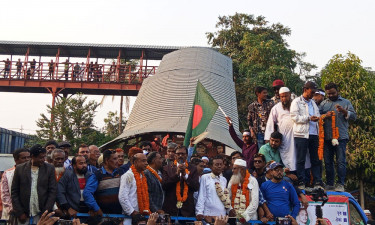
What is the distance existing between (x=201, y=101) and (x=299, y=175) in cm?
295

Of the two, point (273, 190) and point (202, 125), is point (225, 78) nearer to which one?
point (202, 125)

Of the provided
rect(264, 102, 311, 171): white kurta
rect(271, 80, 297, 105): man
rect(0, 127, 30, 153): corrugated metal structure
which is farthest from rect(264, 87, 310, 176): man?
rect(0, 127, 30, 153): corrugated metal structure

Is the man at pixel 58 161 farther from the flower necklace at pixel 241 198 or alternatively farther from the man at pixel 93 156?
the flower necklace at pixel 241 198

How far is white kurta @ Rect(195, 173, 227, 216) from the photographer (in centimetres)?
622

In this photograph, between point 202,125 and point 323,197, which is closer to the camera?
point 323,197

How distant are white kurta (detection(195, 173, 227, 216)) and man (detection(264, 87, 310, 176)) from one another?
1613 mm

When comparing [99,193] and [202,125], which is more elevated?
[202,125]

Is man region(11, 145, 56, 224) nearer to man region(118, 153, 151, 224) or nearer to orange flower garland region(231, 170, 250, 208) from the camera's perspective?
man region(118, 153, 151, 224)

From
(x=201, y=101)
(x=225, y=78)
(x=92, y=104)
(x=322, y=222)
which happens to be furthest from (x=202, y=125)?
(x=92, y=104)

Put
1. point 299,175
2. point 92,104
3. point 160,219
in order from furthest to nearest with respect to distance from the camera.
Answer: point 92,104 < point 299,175 < point 160,219

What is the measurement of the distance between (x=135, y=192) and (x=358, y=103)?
12.6m

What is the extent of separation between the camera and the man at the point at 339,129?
7.77 meters

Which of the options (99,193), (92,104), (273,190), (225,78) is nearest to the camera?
(99,193)

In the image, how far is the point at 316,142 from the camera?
773 centimetres
